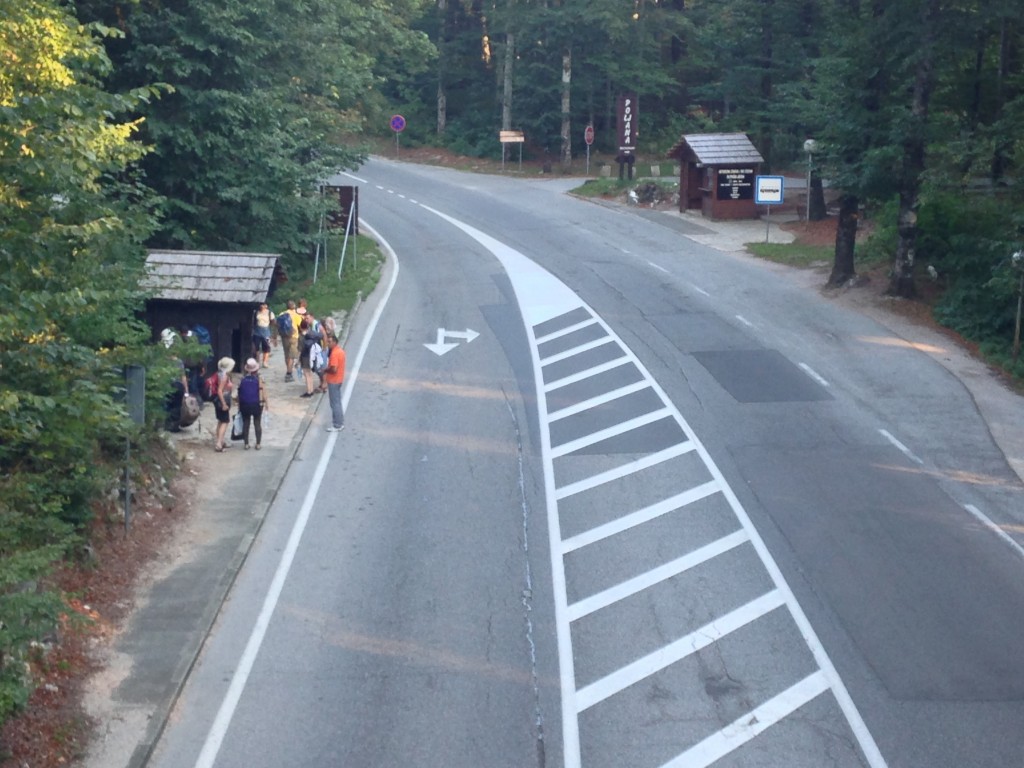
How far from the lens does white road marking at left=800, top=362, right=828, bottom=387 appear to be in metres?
21.3

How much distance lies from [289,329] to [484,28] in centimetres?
5258

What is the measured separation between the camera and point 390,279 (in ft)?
105

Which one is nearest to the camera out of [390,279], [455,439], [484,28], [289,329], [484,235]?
[455,439]

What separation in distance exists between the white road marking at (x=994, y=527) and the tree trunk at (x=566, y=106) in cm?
4587

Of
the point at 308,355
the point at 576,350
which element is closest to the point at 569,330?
the point at 576,350

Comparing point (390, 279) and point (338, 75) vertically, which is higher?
point (338, 75)

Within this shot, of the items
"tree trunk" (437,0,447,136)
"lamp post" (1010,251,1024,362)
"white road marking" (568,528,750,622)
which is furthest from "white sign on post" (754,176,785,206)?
"tree trunk" (437,0,447,136)

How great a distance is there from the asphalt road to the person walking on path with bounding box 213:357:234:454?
132cm

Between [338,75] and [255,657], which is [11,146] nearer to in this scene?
[255,657]

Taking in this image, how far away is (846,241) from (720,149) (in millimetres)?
14023

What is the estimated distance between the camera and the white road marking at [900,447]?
17.2 m

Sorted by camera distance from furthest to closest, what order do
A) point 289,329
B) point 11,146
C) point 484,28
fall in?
point 484,28 < point 289,329 < point 11,146

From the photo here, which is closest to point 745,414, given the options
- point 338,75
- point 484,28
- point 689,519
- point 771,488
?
point 771,488

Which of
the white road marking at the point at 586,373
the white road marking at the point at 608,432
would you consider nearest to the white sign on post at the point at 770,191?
the white road marking at the point at 586,373
